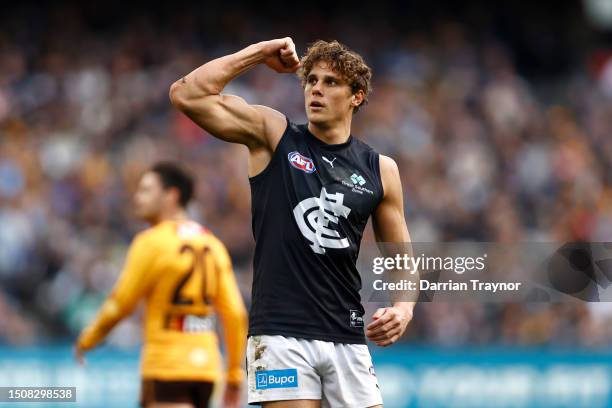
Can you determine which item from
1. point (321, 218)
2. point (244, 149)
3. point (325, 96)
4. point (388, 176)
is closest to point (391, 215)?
point (388, 176)

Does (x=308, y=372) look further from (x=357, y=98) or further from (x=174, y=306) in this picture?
(x=174, y=306)

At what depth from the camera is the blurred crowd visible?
44.6ft

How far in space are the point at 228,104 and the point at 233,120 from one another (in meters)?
0.09

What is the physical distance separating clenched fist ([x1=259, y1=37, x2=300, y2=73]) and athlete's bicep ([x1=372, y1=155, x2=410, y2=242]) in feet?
2.47

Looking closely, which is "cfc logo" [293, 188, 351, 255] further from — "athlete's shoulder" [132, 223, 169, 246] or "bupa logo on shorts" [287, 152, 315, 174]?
"athlete's shoulder" [132, 223, 169, 246]

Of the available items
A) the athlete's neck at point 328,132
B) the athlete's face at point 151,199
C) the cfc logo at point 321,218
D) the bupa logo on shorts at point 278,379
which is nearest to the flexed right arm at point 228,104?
the athlete's neck at point 328,132

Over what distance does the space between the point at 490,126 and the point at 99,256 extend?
20.7ft

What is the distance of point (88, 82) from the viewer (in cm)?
1647

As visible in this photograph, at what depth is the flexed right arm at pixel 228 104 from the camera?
5.72 meters

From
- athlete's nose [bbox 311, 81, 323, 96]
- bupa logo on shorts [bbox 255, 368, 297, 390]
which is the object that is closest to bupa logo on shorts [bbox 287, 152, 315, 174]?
athlete's nose [bbox 311, 81, 323, 96]

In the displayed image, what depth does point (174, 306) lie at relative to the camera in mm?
8031

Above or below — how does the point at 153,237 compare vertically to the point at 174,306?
above

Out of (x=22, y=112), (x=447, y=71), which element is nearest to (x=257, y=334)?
(x=22, y=112)

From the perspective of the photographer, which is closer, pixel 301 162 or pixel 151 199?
pixel 301 162
